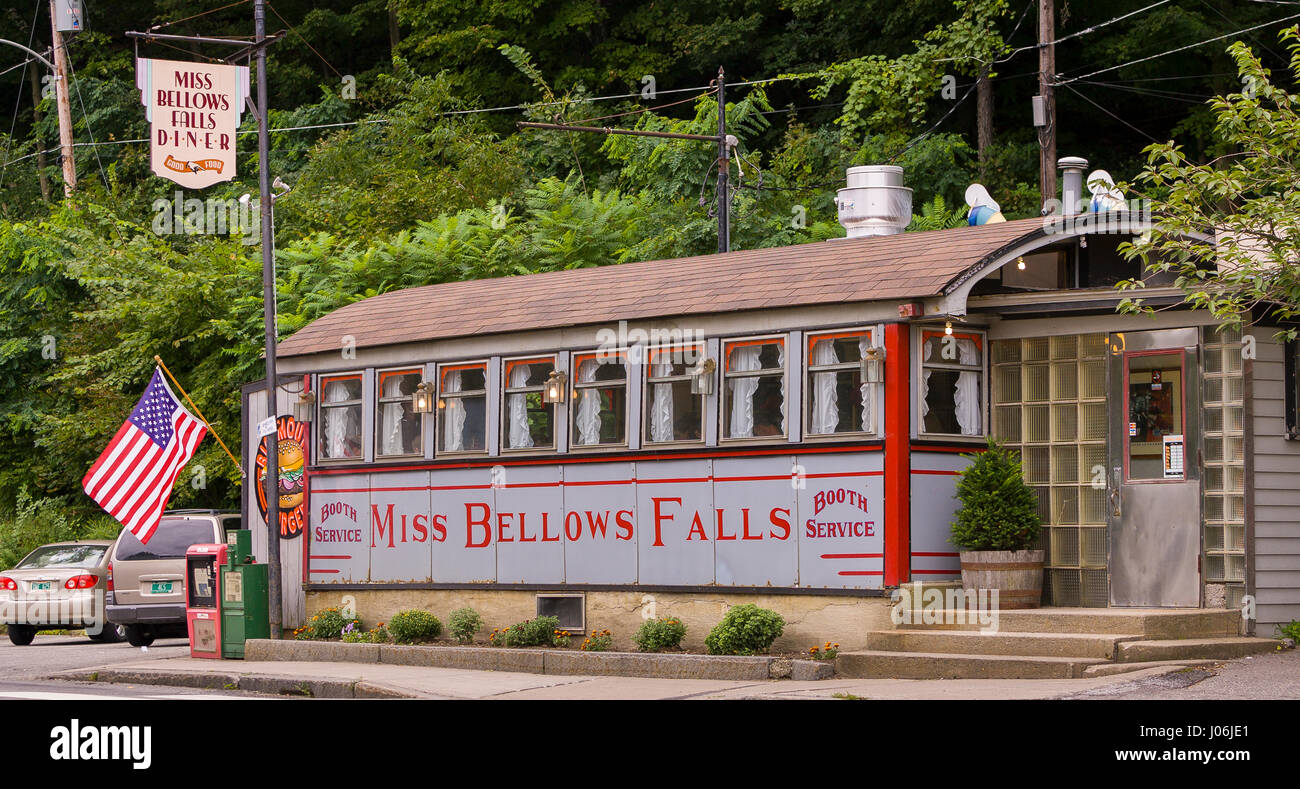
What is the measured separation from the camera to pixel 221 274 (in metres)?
32.8

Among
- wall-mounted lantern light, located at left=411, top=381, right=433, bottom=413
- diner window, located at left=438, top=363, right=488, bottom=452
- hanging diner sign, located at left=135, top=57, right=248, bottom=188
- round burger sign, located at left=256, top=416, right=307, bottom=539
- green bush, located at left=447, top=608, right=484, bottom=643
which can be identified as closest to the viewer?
green bush, located at left=447, top=608, right=484, bottom=643

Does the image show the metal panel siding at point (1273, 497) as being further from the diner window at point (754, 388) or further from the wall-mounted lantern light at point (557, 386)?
the wall-mounted lantern light at point (557, 386)

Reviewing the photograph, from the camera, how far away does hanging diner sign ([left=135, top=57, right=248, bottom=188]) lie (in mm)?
26484

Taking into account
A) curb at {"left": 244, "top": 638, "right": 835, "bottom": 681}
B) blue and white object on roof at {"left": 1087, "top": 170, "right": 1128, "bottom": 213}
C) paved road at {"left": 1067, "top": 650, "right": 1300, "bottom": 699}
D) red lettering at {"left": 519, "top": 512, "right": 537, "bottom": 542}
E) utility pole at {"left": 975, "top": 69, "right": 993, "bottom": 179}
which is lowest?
curb at {"left": 244, "top": 638, "right": 835, "bottom": 681}

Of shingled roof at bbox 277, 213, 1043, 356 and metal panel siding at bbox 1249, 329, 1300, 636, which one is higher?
shingled roof at bbox 277, 213, 1043, 356

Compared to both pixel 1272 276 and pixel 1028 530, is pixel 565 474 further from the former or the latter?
pixel 1272 276

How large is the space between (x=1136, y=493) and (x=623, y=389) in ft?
17.5

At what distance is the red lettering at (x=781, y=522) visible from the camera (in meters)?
16.6

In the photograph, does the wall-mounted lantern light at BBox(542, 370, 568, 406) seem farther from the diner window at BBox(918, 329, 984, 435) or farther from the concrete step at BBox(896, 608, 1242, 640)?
the concrete step at BBox(896, 608, 1242, 640)

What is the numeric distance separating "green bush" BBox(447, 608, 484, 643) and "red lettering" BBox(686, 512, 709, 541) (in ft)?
10.2

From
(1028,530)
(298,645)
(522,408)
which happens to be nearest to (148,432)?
(298,645)

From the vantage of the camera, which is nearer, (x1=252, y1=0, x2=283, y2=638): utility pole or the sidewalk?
the sidewalk

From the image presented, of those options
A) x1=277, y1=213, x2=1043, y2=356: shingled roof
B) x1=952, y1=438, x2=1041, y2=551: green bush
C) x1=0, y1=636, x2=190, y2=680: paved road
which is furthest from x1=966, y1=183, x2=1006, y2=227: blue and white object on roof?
x1=0, y1=636, x2=190, y2=680: paved road

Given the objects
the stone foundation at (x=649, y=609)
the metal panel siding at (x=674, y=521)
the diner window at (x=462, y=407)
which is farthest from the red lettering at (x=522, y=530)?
the metal panel siding at (x=674, y=521)
